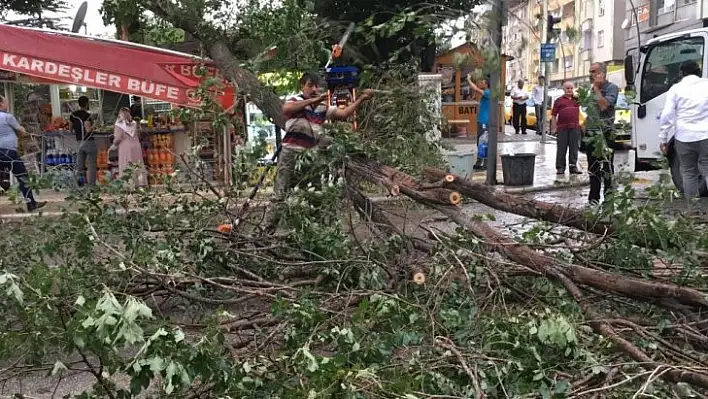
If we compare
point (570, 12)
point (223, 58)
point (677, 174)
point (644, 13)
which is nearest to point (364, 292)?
point (223, 58)

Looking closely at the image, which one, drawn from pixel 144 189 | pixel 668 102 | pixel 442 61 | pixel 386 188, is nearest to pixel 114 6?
pixel 144 189

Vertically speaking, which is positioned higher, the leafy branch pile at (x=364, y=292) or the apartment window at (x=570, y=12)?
the apartment window at (x=570, y=12)

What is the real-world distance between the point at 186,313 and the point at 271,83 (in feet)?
9.73

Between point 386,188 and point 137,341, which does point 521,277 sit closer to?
point 386,188

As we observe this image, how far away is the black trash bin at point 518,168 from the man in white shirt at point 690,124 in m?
3.11

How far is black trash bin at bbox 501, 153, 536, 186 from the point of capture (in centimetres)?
1013

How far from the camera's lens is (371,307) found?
320 centimetres

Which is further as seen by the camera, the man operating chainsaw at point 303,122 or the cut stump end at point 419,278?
the man operating chainsaw at point 303,122

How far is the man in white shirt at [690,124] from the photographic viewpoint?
6715mm

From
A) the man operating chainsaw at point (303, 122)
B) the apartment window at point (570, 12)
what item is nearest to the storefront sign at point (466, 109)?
the apartment window at point (570, 12)

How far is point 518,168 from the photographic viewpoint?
1016cm

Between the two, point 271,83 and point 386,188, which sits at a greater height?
point 271,83

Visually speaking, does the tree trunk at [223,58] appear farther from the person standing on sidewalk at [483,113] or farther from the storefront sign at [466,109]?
the storefront sign at [466,109]

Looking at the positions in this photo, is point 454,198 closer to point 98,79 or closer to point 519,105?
point 98,79
